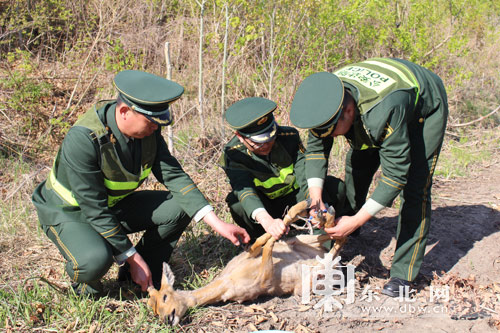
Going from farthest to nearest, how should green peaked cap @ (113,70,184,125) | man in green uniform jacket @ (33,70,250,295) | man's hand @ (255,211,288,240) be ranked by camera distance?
1. man's hand @ (255,211,288,240)
2. man in green uniform jacket @ (33,70,250,295)
3. green peaked cap @ (113,70,184,125)

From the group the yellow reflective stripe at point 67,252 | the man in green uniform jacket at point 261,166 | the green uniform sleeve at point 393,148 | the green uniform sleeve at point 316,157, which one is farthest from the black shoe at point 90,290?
the green uniform sleeve at point 393,148

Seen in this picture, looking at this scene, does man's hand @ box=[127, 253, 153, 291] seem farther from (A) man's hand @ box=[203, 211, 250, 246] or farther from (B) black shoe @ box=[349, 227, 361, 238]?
(B) black shoe @ box=[349, 227, 361, 238]

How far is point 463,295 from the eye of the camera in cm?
315

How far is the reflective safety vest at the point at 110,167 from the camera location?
8.85 feet

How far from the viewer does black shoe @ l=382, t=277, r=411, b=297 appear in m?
3.13

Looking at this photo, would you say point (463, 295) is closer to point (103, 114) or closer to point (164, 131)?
point (103, 114)

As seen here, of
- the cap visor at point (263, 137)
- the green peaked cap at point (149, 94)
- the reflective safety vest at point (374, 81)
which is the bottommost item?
the cap visor at point (263, 137)

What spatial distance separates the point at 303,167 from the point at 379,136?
91 centimetres

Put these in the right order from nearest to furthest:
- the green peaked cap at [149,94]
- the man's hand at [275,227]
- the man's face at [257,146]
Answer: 1. the green peaked cap at [149,94]
2. the man's hand at [275,227]
3. the man's face at [257,146]

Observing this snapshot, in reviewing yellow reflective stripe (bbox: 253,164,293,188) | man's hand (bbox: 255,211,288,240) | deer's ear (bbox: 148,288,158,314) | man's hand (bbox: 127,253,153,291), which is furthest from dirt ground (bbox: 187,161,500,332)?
yellow reflective stripe (bbox: 253,164,293,188)

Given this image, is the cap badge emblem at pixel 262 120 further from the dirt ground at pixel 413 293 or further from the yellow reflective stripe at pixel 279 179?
the dirt ground at pixel 413 293

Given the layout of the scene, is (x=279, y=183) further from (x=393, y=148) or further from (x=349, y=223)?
(x=393, y=148)

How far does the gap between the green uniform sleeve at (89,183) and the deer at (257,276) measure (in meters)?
0.40

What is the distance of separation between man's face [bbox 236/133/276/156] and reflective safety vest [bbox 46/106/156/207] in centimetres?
68
